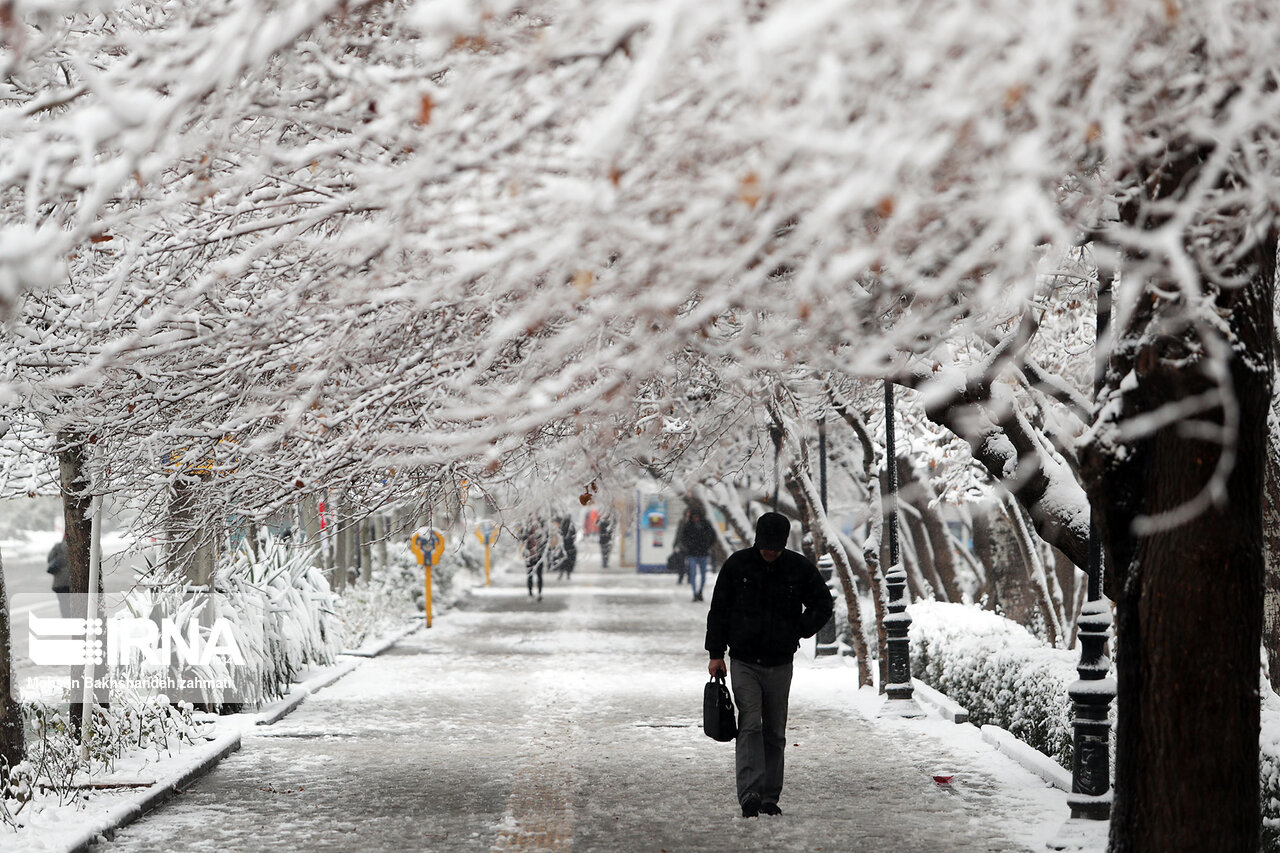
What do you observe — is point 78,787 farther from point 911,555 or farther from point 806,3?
point 911,555

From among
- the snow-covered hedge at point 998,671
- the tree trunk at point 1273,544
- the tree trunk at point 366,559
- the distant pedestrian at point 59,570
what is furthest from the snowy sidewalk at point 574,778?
the tree trunk at point 366,559

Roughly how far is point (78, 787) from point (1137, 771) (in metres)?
6.44

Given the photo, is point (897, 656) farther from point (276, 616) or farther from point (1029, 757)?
point (276, 616)

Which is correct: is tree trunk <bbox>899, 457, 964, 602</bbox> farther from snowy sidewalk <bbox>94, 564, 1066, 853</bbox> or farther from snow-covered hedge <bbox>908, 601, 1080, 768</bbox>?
snow-covered hedge <bbox>908, 601, 1080, 768</bbox>

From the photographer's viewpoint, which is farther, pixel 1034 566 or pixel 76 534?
pixel 1034 566

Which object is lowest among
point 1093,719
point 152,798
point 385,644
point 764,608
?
point 385,644

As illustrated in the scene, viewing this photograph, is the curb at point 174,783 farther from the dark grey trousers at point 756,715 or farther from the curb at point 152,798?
the dark grey trousers at point 756,715

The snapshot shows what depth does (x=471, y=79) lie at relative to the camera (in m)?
4.18

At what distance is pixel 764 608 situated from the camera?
928cm

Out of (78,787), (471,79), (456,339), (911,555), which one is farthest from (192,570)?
(911,555)

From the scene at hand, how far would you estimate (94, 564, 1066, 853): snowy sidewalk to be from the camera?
892 cm

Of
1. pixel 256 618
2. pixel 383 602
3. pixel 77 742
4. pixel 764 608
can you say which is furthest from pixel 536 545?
pixel 764 608

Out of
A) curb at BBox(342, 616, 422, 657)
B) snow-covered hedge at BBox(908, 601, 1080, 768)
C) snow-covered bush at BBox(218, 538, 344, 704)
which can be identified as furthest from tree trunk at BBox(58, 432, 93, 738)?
curb at BBox(342, 616, 422, 657)

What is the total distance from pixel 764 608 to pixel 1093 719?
2.03 metres
